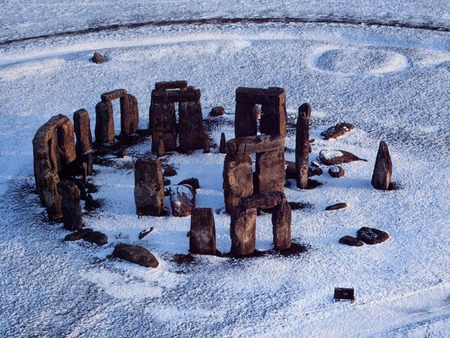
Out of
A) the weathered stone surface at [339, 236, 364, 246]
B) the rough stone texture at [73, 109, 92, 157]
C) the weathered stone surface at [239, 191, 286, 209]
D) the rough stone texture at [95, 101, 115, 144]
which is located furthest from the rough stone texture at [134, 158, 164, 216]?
the rough stone texture at [95, 101, 115, 144]

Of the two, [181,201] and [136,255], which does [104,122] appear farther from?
[136,255]

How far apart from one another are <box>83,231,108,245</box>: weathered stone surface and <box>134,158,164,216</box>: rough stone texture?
31.4 inches

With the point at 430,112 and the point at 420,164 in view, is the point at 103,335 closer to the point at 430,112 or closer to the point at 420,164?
the point at 420,164

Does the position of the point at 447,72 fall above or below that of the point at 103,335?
above

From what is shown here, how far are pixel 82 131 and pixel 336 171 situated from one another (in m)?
4.41

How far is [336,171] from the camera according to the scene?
11.5 m

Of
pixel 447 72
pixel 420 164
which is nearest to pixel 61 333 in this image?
pixel 420 164

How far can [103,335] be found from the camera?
8.16 metres

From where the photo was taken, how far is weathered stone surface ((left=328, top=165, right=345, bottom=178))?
1152 cm

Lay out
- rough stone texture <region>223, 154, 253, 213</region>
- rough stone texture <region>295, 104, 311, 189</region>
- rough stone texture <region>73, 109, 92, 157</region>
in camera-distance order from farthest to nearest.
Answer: rough stone texture <region>73, 109, 92, 157</region> → rough stone texture <region>295, 104, 311, 189</region> → rough stone texture <region>223, 154, 253, 213</region>

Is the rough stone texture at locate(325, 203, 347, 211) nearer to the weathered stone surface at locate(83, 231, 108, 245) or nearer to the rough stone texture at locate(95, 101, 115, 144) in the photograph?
the weathered stone surface at locate(83, 231, 108, 245)

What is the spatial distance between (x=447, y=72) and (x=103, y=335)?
11142 millimetres

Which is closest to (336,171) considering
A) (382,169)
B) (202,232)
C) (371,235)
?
(382,169)

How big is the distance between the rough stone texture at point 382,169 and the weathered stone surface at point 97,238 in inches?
169
